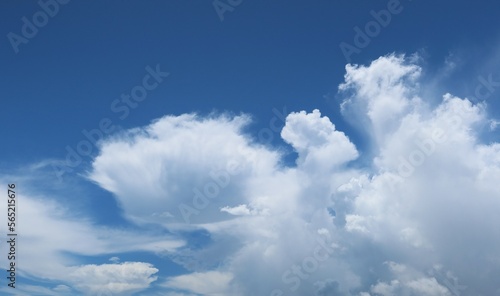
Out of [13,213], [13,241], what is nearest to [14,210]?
[13,213]

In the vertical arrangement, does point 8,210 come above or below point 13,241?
above

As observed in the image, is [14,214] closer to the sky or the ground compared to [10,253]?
closer to the sky

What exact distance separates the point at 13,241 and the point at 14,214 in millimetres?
10419

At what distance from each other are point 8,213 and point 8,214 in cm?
29

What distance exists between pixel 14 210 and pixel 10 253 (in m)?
14.6

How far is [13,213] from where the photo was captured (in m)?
86.4

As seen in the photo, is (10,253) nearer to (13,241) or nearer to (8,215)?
(13,241)

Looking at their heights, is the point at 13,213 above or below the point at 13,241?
above

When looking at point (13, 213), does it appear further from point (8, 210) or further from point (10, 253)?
point (10, 253)

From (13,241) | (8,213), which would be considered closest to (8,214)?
(8,213)

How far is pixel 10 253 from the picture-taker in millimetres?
89438

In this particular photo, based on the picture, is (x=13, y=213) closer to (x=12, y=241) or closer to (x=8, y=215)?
(x=8, y=215)

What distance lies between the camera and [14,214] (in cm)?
8656

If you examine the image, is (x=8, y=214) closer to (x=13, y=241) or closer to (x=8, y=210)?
(x=8, y=210)
